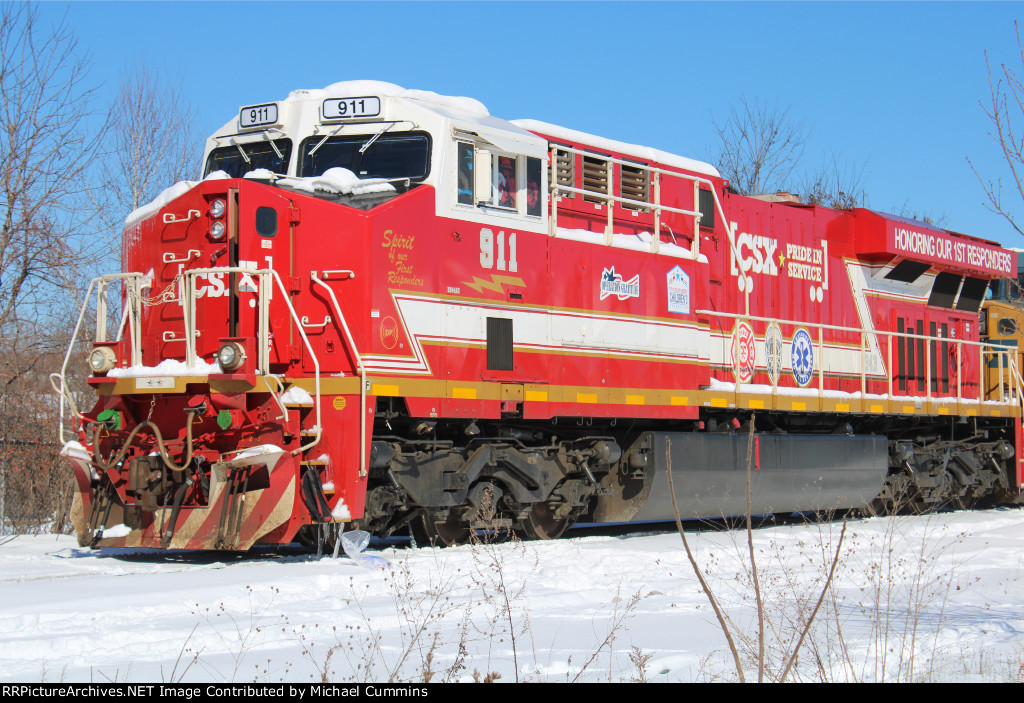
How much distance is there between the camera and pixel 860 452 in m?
15.2

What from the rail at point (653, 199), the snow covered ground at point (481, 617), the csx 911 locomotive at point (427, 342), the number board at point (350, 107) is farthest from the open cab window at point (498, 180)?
the snow covered ground at point (481, 617)

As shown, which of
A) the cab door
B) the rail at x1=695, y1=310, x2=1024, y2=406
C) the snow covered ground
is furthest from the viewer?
the rail at x1=695, y1=310, x2=1024, y2=406

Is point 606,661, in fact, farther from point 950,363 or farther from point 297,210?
point 950,363

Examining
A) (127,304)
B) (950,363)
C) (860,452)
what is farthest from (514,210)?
(950,363)

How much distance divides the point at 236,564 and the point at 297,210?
3100 mm

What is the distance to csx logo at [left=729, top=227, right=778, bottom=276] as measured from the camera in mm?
13975

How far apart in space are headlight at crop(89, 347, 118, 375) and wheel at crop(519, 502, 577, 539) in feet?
14.2

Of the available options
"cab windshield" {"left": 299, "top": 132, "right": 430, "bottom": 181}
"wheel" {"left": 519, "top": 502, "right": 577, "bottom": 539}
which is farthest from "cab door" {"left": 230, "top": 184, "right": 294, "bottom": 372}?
"wheel" {"left": 519, "top": 502, "right": 577, "bottom": 539}

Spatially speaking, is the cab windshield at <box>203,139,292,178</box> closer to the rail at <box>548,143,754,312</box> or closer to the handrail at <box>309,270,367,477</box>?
the handrail at <box>309,270,367,477</box>

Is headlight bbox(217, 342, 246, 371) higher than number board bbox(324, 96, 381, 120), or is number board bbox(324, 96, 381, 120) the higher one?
number board bbox(324, 96, 381, 120)

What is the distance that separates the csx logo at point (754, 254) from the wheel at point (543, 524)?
4.38m

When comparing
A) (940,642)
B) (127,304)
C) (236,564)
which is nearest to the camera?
(940,642)

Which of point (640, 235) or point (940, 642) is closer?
point (940, 642)

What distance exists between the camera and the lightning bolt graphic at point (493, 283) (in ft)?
33.5
